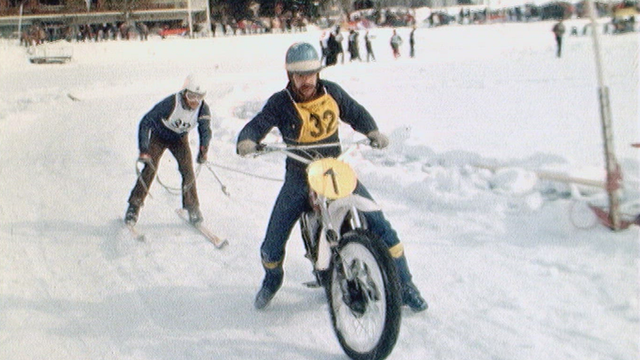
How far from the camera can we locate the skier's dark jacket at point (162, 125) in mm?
5688

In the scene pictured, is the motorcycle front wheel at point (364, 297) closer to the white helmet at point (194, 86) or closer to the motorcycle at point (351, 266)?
the motorcycle at point (351, 266)

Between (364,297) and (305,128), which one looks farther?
(305,128)

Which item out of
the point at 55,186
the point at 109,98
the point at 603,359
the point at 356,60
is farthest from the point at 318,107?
the point at 356,60

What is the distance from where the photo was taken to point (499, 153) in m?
7.88

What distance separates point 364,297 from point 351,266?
0.18m

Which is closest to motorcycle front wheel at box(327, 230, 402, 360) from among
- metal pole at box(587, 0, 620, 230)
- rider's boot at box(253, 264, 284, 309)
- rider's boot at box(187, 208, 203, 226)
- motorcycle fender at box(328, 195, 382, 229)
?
motorcycle fender at box(328, 195, 382, 229)

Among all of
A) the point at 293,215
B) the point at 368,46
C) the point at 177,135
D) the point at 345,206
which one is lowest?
the point at 293,215

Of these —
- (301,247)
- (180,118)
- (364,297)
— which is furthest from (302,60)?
(180,118)

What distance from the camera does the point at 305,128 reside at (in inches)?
145

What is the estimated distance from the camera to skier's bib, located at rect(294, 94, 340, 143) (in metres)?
3.66

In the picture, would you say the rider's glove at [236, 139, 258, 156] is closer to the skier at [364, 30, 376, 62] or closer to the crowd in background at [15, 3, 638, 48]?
the crowd in background at [15, 3, 638, 48]

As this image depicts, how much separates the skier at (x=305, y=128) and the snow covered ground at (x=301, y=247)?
0.51 meters

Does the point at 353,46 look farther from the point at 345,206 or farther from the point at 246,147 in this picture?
the point at 345,206

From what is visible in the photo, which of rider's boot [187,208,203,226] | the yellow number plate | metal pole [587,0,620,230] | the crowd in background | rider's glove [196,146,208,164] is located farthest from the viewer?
the crowd in background
